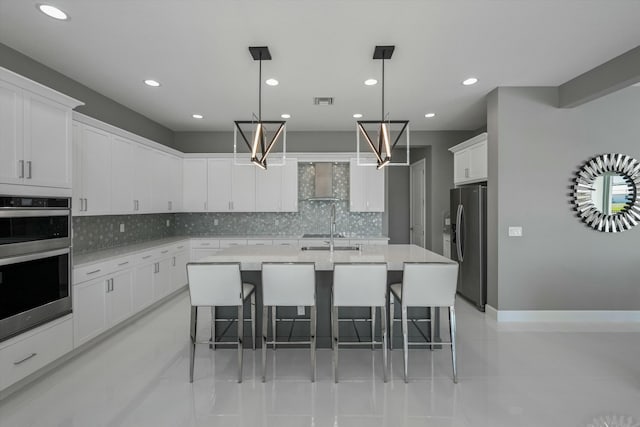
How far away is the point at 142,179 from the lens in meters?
4.56

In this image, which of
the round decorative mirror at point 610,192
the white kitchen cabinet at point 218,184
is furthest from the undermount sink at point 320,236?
the round decorative mirror at point 610,192

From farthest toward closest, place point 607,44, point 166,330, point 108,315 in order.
Answer: point 166,330 < point 108,315 < point 607,44

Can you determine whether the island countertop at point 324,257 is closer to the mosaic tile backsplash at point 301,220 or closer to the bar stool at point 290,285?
the bar stool at point 290,285

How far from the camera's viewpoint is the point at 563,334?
3564 millimetres

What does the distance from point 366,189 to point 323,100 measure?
2176 mm

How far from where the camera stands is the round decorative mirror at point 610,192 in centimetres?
384

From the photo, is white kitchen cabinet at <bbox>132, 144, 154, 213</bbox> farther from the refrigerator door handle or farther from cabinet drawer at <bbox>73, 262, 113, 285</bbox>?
the refrigerator door handle

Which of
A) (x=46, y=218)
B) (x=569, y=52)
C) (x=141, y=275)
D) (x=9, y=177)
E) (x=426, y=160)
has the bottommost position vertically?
(x=141, y=275)

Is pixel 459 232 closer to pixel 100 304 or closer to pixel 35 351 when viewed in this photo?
pixel 100 304

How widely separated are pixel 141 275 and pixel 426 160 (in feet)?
17.9

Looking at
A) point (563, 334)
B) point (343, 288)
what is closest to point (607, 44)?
point (563, 334)

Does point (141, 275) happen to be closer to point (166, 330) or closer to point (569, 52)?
point (166, 330)

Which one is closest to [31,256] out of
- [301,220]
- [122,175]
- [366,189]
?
[122,175]

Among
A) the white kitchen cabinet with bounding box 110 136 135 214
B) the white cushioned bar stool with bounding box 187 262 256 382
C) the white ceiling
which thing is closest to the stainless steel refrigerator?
the white ceiling
